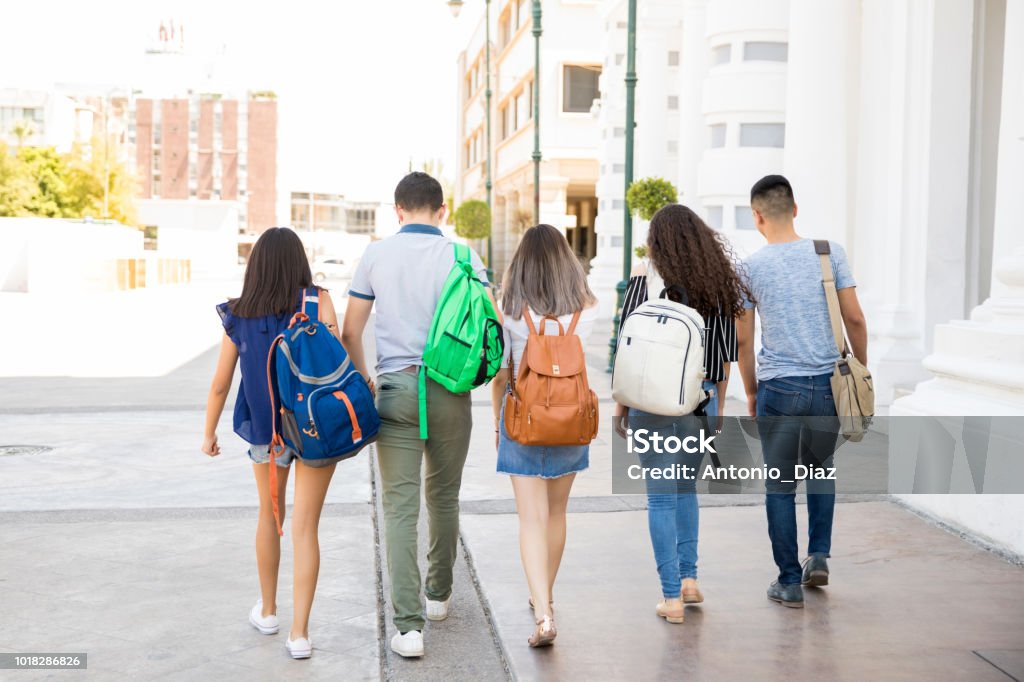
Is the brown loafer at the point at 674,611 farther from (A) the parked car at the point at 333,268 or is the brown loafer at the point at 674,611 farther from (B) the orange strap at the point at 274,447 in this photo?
(A) the parked car at the point at 333,268

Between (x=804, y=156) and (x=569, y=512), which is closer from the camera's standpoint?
(x=569, y=512)

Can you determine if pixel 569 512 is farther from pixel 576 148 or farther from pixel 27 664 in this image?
pixel 576 148

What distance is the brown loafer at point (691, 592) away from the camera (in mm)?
5305

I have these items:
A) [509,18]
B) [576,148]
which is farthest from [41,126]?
[576,148]

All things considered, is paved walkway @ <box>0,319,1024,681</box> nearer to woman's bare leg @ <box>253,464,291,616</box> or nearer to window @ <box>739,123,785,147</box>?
woman's bare leg @ <box>253,464,291,616</box>

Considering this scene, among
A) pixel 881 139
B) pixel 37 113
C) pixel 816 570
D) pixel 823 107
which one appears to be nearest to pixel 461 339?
pixel 816 570

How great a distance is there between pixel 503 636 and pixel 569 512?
247 cm

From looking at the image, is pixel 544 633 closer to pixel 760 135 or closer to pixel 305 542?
pixel 305 542

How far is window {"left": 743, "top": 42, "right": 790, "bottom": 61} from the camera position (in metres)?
12.8

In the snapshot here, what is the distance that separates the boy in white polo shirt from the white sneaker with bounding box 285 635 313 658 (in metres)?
0.36

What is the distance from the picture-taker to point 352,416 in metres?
4.43

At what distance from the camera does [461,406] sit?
479cm

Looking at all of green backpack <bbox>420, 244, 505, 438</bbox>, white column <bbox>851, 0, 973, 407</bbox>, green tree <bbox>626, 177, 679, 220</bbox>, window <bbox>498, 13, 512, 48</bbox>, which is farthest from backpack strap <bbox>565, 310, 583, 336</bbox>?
window <bbox>498, 13, 512, 48</bbox>

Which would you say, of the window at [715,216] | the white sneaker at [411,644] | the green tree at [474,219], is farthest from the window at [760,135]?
the green tree at [474,219]
